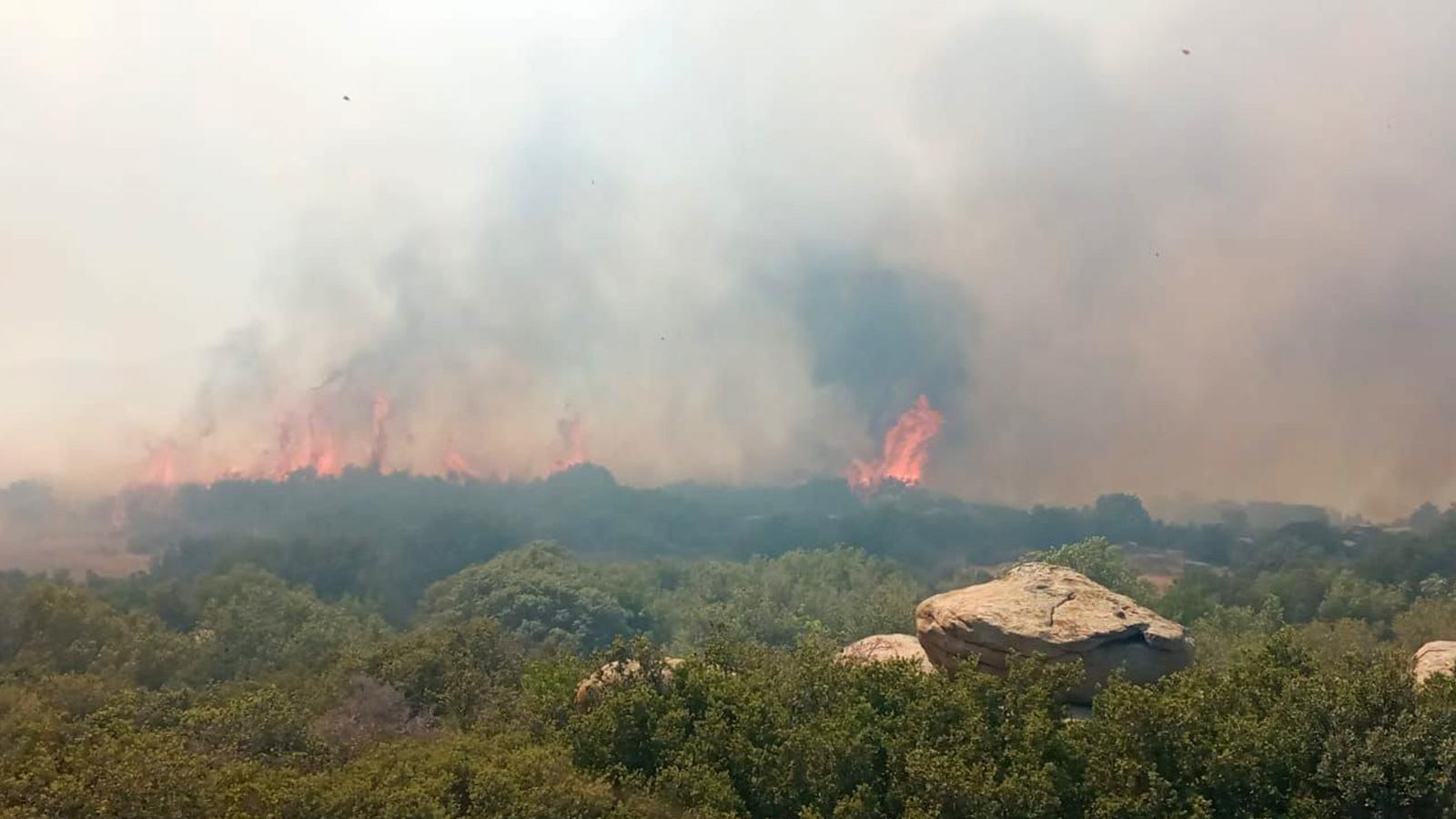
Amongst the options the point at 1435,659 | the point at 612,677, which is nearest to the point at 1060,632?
the point at 1435,659

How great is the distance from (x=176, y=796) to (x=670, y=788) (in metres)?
15.4

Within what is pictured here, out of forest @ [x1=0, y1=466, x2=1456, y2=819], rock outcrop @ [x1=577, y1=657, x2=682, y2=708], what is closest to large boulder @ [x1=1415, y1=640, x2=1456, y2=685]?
forest @ [x1=0, y1=466, x2=1456, y2=819]

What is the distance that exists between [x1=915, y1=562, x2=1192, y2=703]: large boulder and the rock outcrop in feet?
37.9

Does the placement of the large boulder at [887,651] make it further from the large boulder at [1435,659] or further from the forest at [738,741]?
the large boulder at [1435,659]

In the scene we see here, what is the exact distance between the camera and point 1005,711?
109ft

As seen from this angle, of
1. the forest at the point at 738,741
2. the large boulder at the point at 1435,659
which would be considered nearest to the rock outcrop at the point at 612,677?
the forest at the point at 738,741

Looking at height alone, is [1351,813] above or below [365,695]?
above

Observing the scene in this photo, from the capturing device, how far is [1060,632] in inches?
1495

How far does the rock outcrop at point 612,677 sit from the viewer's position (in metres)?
38.7

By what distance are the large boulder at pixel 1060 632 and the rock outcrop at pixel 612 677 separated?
11545 millimetres

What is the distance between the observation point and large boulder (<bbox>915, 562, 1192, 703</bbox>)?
37.8 m

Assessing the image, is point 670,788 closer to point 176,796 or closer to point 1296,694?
point 176,796

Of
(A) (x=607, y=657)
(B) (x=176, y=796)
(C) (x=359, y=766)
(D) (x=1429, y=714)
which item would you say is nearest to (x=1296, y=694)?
(D) (x=1429, y=714)

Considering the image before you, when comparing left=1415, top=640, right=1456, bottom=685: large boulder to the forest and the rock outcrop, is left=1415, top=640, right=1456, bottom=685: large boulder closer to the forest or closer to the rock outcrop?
the forest
